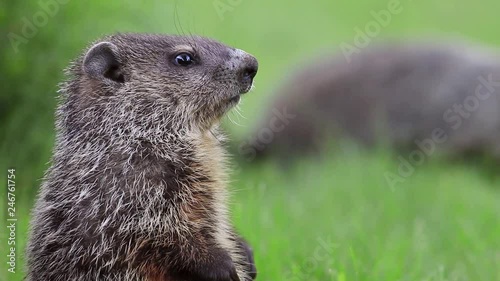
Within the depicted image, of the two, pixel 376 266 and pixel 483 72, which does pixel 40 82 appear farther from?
pixel 483 72

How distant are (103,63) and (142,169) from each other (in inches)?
28.2

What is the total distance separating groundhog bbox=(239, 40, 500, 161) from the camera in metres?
10.8

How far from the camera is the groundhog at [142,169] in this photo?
15.0ft

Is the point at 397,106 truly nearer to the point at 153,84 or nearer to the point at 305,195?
the point at 305,195

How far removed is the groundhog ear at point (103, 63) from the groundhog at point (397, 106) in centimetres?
534

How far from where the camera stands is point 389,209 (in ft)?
26.4

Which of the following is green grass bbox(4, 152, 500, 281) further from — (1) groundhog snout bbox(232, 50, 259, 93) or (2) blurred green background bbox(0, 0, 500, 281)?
(1) groundhog snout bbox(232, 50, 259, 93)

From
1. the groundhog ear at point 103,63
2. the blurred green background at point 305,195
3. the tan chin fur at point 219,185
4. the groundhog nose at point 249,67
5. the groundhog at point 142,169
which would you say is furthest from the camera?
the blurred green background at point 305,195

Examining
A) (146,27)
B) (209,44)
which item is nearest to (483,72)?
(146,27)

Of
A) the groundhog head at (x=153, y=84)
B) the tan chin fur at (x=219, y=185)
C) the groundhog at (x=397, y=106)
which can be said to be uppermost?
the groundhog at (x=397, y=106)

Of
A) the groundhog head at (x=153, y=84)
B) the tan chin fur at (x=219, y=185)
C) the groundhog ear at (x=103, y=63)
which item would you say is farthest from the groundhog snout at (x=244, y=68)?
the groundhog ear at (x=103, y=63)

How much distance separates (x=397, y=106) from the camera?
11.0 metres

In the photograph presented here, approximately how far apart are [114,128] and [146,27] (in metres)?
3.39

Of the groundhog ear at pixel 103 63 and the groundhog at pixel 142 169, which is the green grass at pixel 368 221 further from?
the groundhog ear at pixel 103 63
